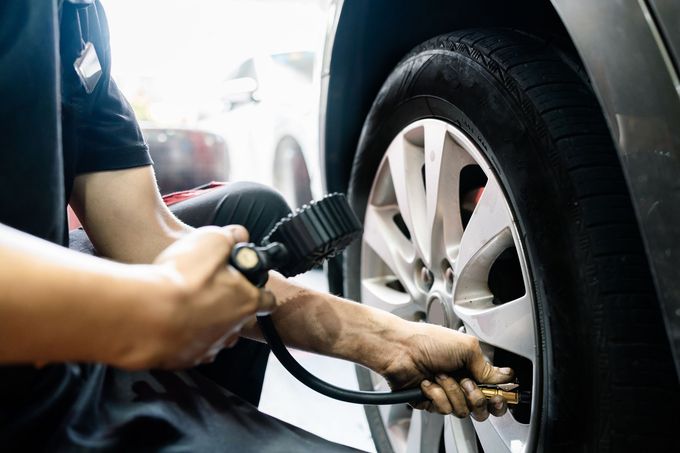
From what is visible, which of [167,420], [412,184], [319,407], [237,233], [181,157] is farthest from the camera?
[181,157]

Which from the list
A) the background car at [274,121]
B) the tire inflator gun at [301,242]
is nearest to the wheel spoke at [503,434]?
the tire inflator gun at [301,242]

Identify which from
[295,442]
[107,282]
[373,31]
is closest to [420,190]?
[373,31]

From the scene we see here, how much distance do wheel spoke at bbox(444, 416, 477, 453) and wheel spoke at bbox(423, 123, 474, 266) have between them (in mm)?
249

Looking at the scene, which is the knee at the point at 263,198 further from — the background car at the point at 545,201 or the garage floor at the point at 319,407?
the garage floor at the point at 319,407

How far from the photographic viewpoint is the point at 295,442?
627mm

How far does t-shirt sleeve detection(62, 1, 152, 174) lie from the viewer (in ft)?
2.38

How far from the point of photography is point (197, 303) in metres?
0.43

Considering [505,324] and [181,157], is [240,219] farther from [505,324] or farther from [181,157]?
[181,157]

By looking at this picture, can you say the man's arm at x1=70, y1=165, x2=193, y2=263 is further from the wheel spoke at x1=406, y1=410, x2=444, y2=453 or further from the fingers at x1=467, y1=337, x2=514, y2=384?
the wheel spoke at x1=406, y1=410, x2=444, y2=453

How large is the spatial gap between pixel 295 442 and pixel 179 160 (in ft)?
5.69


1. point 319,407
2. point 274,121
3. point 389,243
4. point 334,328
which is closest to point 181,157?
point 274,121

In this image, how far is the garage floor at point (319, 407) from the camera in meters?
1.41

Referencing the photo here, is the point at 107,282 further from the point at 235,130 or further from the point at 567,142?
the point at 235,130

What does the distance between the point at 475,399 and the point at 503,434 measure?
0.12 metres
